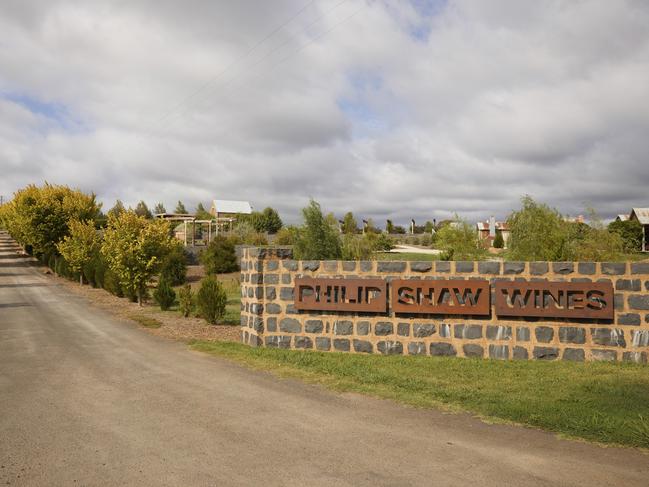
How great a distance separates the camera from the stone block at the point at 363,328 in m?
10.1

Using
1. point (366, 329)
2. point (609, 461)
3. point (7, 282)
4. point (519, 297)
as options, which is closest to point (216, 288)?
point (366, 329)

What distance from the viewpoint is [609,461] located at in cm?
473

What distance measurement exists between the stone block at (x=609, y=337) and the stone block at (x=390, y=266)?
3714 millimetres

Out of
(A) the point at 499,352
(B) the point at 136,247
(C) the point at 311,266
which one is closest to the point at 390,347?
(A) the point at 499,352

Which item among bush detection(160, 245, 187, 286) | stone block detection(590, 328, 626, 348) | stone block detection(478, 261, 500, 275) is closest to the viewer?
stone block detection(590, 328, 626, 348)

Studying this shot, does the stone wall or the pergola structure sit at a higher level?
the pergola structure

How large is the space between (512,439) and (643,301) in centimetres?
521

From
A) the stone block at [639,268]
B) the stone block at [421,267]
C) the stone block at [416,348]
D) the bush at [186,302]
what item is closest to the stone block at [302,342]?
the stone block at [416,348]

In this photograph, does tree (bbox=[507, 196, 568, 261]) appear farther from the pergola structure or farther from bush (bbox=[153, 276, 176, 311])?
the pergola structure

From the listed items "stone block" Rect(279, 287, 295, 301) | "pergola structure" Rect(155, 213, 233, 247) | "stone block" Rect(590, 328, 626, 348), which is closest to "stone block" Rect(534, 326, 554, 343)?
"stone block" Rect(590, 328, 626, 348)

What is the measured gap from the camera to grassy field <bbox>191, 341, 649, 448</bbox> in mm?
5785

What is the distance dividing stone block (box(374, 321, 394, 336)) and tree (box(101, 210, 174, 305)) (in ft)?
38.5

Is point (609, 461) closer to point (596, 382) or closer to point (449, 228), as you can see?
point (596, 382)

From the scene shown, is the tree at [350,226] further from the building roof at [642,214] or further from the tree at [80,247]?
the building roof at [642,214]
